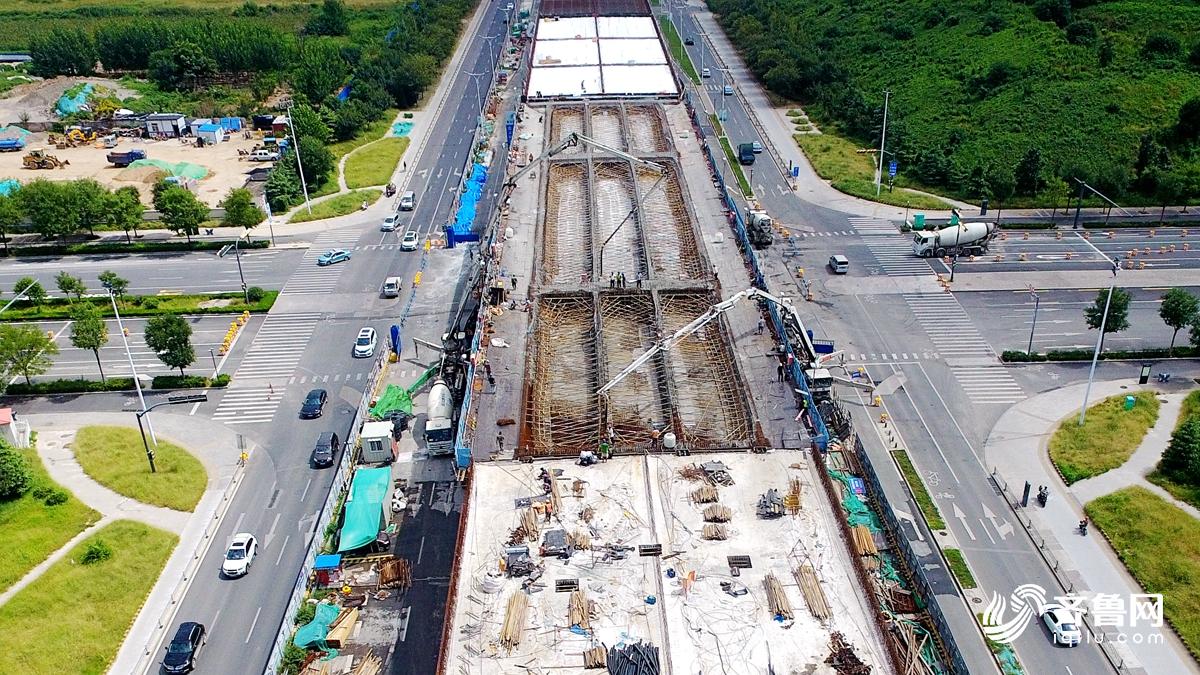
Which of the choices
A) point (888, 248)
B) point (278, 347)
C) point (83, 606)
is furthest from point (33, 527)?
point (888, 248)

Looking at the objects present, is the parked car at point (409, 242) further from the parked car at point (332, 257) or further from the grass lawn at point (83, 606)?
the grass lawn at point (83, 606)

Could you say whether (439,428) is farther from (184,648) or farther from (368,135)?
(368,135)

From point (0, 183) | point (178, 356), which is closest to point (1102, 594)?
point (178, 356)

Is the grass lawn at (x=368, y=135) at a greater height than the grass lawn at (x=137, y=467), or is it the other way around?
the grass lawn at (x=368, y=135)

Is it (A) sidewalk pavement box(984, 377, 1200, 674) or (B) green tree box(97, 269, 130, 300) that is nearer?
(A) sidewalk pavement box(984, 377, 1200, 674)

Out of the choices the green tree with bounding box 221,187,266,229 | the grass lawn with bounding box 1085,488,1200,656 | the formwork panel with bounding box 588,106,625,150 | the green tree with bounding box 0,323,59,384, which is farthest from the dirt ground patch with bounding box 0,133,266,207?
the grass lawn with bounding box 1085,488,1200,656

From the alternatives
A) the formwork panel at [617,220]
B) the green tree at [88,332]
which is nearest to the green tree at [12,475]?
the green tree at [88,332]

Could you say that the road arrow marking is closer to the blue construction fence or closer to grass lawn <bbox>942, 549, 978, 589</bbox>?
grass lawn <bbox>942, 549, 978, 589</bbox>
